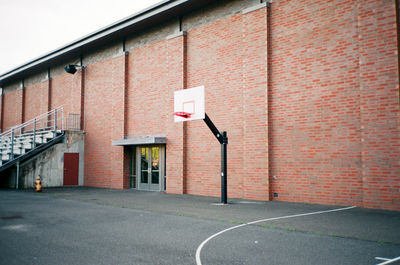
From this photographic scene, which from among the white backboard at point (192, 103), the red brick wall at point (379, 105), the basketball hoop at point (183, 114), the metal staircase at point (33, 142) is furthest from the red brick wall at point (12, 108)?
the red brick wall at point (379, 105)

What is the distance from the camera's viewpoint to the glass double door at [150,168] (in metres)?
17.5

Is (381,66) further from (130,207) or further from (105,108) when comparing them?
(105,108)

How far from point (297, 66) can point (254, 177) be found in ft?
15.0

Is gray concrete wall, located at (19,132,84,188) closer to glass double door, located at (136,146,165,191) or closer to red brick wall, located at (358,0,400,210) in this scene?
glass double door, located at (136,146,165,191)

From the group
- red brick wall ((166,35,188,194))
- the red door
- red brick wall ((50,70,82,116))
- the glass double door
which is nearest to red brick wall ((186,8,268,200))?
red brick wall ((166,35,188,194))

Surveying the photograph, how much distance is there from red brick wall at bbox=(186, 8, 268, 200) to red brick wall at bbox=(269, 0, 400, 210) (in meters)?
0.52

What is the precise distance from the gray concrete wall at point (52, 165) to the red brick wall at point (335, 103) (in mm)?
13587

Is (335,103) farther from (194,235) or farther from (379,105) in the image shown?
(194,235)

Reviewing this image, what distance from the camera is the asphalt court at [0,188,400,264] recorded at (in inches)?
221

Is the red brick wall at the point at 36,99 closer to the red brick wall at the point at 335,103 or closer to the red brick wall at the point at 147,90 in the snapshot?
the red brick wall at the point at 147,90

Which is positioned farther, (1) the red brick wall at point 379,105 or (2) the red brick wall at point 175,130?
(2) the red brick wall at point 175,130

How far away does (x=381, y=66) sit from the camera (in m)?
10.4

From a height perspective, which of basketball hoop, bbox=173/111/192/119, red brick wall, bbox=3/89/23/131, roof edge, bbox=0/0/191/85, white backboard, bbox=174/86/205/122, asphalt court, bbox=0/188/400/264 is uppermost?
roof edge, bbox=0/0/191/85

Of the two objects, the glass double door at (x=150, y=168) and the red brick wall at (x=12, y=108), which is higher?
the red brick wall at (x=12, y=108)
